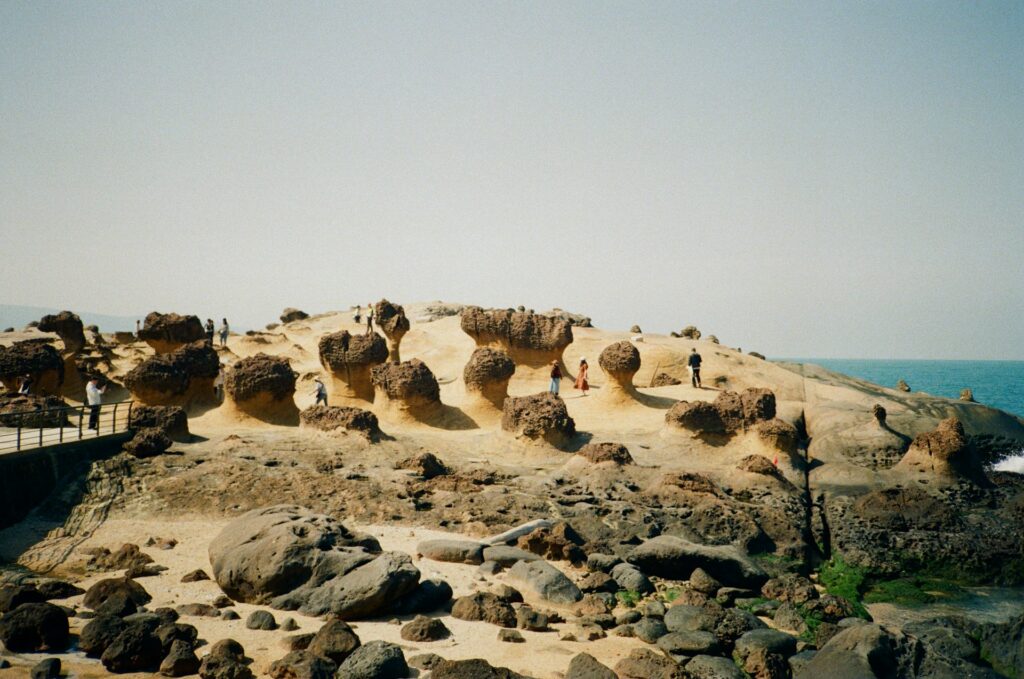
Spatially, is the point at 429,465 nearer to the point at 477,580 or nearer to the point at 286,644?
the point at 477,580

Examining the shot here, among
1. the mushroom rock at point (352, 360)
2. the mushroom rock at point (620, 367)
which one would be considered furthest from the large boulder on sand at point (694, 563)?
the mushroom rock at point (352, 360)

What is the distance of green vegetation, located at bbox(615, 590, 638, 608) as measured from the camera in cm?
1204

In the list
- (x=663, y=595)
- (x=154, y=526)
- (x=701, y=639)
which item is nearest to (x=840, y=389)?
(x=663, y=595)

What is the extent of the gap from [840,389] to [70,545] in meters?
23.5

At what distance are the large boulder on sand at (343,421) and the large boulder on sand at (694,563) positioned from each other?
301 inches

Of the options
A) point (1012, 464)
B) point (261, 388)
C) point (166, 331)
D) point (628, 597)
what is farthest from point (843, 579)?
point (166, 331)

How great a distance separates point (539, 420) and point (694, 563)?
6486 millimetres

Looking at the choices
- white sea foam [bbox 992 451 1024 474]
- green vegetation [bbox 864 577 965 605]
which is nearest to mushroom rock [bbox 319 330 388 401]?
green vegetation [bbox 864 577 965 605]

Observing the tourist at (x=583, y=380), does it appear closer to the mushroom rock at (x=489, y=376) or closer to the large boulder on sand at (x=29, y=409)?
the mushroom rock at (x=489, y=376)

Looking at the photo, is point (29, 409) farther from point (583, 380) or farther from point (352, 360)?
point (583, 380)

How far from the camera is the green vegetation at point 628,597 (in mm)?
12039

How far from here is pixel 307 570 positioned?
442 inches

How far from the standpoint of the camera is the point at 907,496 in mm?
15891

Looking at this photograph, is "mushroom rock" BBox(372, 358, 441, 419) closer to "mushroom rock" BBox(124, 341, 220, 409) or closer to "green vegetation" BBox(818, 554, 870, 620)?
"mushroom rock" BBox(124, 341, 220, 409)
